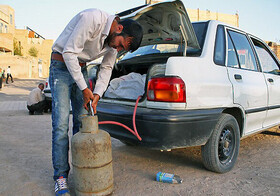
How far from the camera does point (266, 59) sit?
13.0 ft

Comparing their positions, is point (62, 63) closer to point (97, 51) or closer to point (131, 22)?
point (97, 51)

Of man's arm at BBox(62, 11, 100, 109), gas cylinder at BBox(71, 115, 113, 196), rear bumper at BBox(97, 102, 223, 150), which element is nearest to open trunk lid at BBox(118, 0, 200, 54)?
man's arm at BBox(62, 11, 100, 109)

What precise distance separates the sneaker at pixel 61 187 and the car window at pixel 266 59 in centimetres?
320

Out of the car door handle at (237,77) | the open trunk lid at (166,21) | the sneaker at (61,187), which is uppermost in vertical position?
the open trunk lid at (166,21)

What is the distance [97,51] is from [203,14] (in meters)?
47.5

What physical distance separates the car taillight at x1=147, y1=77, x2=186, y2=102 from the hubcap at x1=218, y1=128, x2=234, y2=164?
0.82 meters

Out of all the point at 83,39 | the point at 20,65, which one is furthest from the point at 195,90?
the point at 20,65

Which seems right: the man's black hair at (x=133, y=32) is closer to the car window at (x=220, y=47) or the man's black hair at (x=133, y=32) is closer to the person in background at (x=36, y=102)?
the car window at (x=220, y=47)

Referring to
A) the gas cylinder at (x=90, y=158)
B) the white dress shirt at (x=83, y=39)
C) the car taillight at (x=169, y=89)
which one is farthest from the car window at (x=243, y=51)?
the gas cylinder at (x=90, y=158)

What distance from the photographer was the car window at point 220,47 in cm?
270

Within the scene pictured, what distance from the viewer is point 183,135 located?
2.30 m

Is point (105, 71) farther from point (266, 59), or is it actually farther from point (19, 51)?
point (19, 51)

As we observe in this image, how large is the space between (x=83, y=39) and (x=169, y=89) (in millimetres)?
915

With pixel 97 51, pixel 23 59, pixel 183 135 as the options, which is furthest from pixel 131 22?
pixel 23 59
